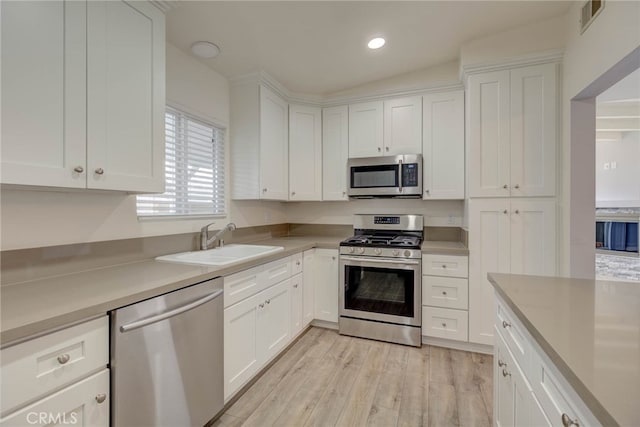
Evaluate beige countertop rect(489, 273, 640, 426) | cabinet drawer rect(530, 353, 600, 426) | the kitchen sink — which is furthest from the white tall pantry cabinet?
the kitchen sink

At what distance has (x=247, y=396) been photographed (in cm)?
195

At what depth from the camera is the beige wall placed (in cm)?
135

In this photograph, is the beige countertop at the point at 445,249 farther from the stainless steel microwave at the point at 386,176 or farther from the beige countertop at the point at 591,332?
the beige countertop at the point at 591,332

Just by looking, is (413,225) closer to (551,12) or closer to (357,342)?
(357,342)

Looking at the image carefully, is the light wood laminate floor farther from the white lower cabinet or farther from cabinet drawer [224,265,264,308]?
cabinet drawer [224,265,264,308]

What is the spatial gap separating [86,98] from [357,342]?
8.78ft

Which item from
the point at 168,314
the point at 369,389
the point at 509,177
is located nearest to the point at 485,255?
the point at 509,177

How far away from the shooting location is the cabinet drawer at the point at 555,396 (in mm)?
647

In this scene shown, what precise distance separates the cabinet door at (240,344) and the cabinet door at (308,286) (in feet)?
2.60

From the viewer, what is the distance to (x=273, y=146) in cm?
291

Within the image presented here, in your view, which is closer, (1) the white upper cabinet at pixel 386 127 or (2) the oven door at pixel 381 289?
(2) the oven door at pixel 381 289

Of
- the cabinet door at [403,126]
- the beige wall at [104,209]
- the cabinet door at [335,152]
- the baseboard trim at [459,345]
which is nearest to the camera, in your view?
the beige wall at [104,209]

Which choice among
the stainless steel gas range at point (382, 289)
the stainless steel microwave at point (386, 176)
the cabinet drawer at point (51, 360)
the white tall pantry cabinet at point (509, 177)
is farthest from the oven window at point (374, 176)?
the cabinet drawer at point (51, 360)

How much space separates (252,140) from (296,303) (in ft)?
5.18
